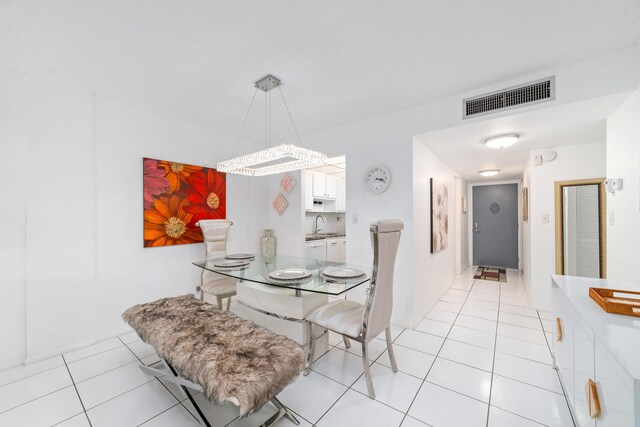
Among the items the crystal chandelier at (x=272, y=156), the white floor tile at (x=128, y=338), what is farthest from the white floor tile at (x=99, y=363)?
the crystal chandelier at (x=272, y=156)

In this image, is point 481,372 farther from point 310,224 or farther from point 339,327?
point 310,224

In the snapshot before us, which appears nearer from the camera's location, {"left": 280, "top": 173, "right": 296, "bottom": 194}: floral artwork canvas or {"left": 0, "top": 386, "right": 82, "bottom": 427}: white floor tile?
{"left": 0, "top": 386, "right": 82, "bottom": 427}: white floor tile

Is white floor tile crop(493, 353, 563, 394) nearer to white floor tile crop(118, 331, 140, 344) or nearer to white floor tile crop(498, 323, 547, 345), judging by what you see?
white floor tile crop(498, 323, 547, 345)

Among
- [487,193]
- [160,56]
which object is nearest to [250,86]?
[160,56]

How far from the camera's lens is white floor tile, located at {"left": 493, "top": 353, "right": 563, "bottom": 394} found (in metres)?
1.89

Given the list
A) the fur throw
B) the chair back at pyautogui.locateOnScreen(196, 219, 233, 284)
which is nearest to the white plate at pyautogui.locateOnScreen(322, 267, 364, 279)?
the fur throw

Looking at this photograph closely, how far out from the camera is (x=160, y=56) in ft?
6.47

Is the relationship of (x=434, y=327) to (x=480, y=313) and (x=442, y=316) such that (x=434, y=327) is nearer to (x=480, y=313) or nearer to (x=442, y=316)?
(x=442, y=316)

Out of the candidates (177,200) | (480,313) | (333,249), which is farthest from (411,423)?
(333,249)

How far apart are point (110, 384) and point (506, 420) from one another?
8.96ft

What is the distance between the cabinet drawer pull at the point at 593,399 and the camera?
42.2 inches

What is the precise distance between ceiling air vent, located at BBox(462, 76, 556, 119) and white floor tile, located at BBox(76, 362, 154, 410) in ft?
12.0

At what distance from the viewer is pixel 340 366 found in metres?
2.14

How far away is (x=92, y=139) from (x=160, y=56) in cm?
127
